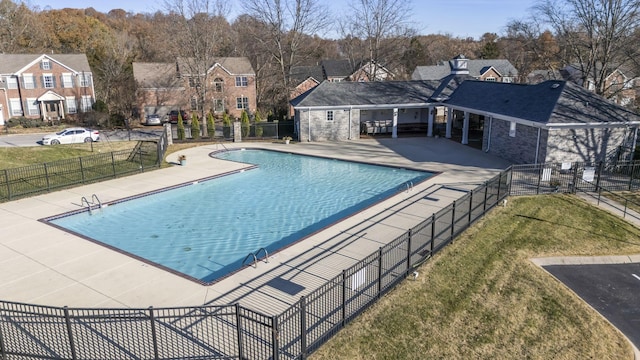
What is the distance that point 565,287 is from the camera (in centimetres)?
1174

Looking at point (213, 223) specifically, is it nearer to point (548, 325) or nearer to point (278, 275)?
point (278, 275)

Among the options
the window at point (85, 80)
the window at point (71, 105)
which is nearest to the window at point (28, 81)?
the window at point (71, 105)

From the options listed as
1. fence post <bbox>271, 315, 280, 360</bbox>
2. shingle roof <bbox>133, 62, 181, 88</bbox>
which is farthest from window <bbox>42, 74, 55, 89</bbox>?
fence post <bbox>271, 315, 280, 360</bbox>

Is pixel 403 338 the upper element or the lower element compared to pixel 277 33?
lower

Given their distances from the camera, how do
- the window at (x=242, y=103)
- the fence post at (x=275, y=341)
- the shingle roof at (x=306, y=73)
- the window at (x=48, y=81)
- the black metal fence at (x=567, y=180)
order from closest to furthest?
the fence post at (x=275, y=341), the black metal fence at (x=567, y=180), the window at (x=48, y=81), the window at (x=242, y=103), the shingle roof at (x=306, y=73)

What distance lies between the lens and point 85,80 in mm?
49719

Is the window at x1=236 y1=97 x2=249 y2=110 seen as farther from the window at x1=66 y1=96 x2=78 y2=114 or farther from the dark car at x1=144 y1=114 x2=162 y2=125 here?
the window at x1=66 y1=96 x2=78 y2=114

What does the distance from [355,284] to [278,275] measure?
273 cm

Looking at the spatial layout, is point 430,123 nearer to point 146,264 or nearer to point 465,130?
point 465,130

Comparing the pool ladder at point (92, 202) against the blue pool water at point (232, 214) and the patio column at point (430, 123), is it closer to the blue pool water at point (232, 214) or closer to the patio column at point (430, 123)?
the blue pool water at point (232, 214)

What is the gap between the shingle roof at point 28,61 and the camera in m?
46.1

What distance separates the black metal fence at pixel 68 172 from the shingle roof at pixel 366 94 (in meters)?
12.5

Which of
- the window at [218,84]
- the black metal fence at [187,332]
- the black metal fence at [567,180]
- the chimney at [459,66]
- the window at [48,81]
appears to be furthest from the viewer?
the window at [218,84]

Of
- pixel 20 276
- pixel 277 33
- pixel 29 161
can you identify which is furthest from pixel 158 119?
pixel 20 276
